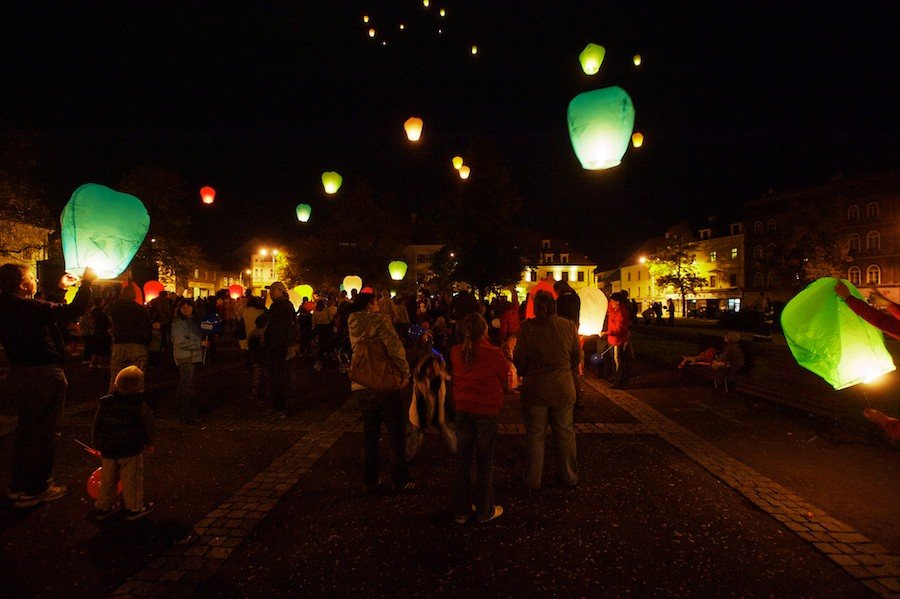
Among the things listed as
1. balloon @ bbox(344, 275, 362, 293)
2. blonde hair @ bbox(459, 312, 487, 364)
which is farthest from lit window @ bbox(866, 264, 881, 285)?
blonde hair @ bbox(459, 312, 487, 364)

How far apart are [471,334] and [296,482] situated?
8.40 feet

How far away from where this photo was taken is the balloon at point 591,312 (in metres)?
8.48

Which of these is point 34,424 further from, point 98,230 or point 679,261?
point 679,261

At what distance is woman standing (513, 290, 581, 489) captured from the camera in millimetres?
4699

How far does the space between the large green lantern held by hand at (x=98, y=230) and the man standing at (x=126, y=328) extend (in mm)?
1252

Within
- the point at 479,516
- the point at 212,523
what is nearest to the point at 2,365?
the point at 212,523

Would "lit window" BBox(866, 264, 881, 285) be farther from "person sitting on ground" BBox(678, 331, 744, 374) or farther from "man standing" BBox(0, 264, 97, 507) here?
"man standing" BBox(0, 264, 97, 507)

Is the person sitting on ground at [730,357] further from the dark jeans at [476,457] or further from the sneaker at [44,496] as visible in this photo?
the sneaker at [44,496]

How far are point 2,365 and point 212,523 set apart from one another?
498 inches

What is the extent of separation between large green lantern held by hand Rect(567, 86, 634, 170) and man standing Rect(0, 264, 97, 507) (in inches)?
222

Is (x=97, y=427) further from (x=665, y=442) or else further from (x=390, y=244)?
(x=390, y=244)

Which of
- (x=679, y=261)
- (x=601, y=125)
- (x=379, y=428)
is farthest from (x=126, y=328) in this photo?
(x=679, y=261)

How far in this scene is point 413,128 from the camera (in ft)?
42.0

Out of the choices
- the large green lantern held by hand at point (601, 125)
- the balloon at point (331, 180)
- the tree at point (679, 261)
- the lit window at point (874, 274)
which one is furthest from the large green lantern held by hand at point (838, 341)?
the lit window at point (874, 274)
